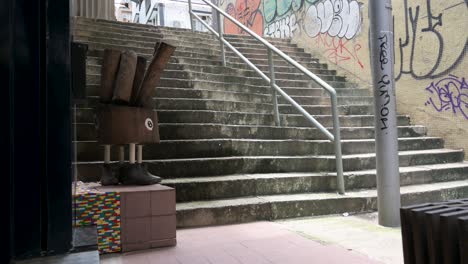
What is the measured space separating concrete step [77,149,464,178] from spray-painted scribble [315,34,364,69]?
240 centimetres

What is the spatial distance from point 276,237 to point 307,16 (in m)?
6.28

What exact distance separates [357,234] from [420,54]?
3551 mm

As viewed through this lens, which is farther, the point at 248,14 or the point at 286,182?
the point at 248,14

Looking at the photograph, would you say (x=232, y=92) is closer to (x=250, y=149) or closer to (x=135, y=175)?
(x=250, y=149)

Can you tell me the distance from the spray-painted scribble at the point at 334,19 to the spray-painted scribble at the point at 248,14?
261cm

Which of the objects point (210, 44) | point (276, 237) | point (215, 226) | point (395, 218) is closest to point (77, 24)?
point (210, 44)

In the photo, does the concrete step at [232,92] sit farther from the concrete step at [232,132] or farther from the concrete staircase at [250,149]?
the concrete step at [232,132]

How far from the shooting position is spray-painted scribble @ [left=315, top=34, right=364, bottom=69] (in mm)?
6986

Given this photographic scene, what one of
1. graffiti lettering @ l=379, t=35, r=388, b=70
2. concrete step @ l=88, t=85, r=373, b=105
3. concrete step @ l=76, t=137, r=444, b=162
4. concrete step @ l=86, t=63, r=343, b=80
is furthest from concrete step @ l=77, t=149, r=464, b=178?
concrete step @ l=86, t=63, r=343, b=80

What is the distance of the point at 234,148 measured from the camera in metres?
4.26

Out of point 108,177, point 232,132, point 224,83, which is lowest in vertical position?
point 108,177

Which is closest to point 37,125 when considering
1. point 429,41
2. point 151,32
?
point 429,41

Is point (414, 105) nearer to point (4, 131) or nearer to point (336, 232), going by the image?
point (336, 232)

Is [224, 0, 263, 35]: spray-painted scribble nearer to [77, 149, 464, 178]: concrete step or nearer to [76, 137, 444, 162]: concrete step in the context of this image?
[76, 137, 444, 162]: concrete step
